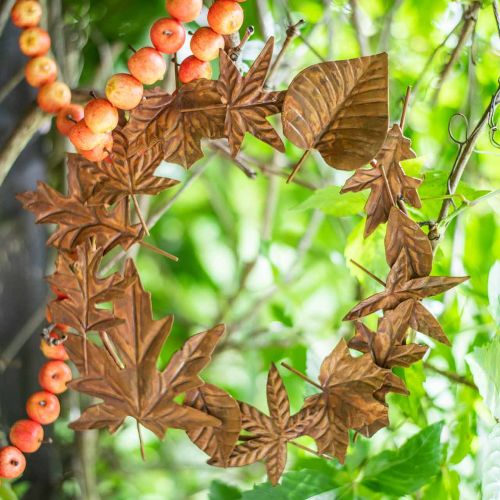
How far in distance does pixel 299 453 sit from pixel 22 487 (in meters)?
0.20

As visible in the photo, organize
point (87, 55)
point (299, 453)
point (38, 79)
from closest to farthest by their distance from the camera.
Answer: point (38, 79) < point (299, 453) < point (87, 55)

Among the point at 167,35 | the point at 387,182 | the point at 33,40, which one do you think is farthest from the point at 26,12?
the point at 387,182

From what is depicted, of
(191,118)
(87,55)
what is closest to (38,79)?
(191,118)

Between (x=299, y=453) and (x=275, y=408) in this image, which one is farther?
(x=299, y=453)

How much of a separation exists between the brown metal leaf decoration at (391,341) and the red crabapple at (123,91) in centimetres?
Result: 14

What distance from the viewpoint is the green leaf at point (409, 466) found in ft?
1.18

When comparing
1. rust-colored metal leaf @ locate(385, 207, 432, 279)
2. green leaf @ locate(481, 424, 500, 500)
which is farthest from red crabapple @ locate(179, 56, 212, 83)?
green leaf @ locate(481, 424, 500, 500)

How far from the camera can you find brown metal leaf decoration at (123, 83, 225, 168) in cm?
29

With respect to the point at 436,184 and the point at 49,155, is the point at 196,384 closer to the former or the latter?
the point at 436,184

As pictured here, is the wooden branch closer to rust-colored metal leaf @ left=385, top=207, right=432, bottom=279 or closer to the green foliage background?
the green foliage background

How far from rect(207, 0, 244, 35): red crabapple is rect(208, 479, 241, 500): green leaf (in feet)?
0.94

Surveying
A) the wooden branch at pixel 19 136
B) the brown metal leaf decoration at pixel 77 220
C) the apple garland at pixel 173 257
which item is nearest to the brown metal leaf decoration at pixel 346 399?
the apple garland at pixel 173 257

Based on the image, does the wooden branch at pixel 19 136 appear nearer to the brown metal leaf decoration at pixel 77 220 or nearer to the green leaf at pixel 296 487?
the brown metal leaf decoration at pixel 77 220

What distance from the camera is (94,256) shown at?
0.31 meters
